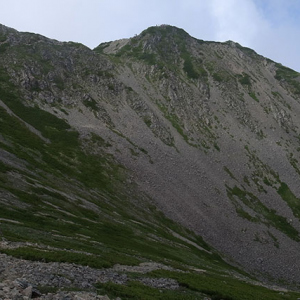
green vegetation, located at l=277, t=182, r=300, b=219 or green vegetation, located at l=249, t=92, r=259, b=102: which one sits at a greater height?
green vegetation, located at l=249, t=92, r=259, b=102

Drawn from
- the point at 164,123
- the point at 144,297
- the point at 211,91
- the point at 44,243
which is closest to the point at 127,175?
the point at 164,123

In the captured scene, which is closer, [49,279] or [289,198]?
[49,279]

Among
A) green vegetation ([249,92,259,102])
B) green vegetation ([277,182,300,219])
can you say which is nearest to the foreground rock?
green vegetation ([277,182,300,219])

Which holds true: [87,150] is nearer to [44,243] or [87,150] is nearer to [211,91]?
[44,243]

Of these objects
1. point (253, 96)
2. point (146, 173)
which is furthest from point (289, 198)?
point (253, 96)

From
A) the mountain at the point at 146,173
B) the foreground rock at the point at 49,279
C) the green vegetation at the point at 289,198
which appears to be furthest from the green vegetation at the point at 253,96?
the foreground rock at the point at 49,279

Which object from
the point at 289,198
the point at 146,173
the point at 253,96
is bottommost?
the point at 146,173

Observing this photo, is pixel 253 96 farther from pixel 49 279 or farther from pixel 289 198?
pixel 49 279

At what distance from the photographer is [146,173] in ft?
368

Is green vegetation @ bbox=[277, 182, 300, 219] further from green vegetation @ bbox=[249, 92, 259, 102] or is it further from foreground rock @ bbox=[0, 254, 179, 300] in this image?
foreground rock @ bbox=[0, 254, 179, 300]

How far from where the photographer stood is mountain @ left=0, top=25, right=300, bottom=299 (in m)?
44.2

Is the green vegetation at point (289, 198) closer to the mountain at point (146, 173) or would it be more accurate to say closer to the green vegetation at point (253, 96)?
the mountain at point (146, 173)

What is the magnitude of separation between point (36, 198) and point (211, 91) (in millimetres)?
153910

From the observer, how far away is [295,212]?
120062mm
